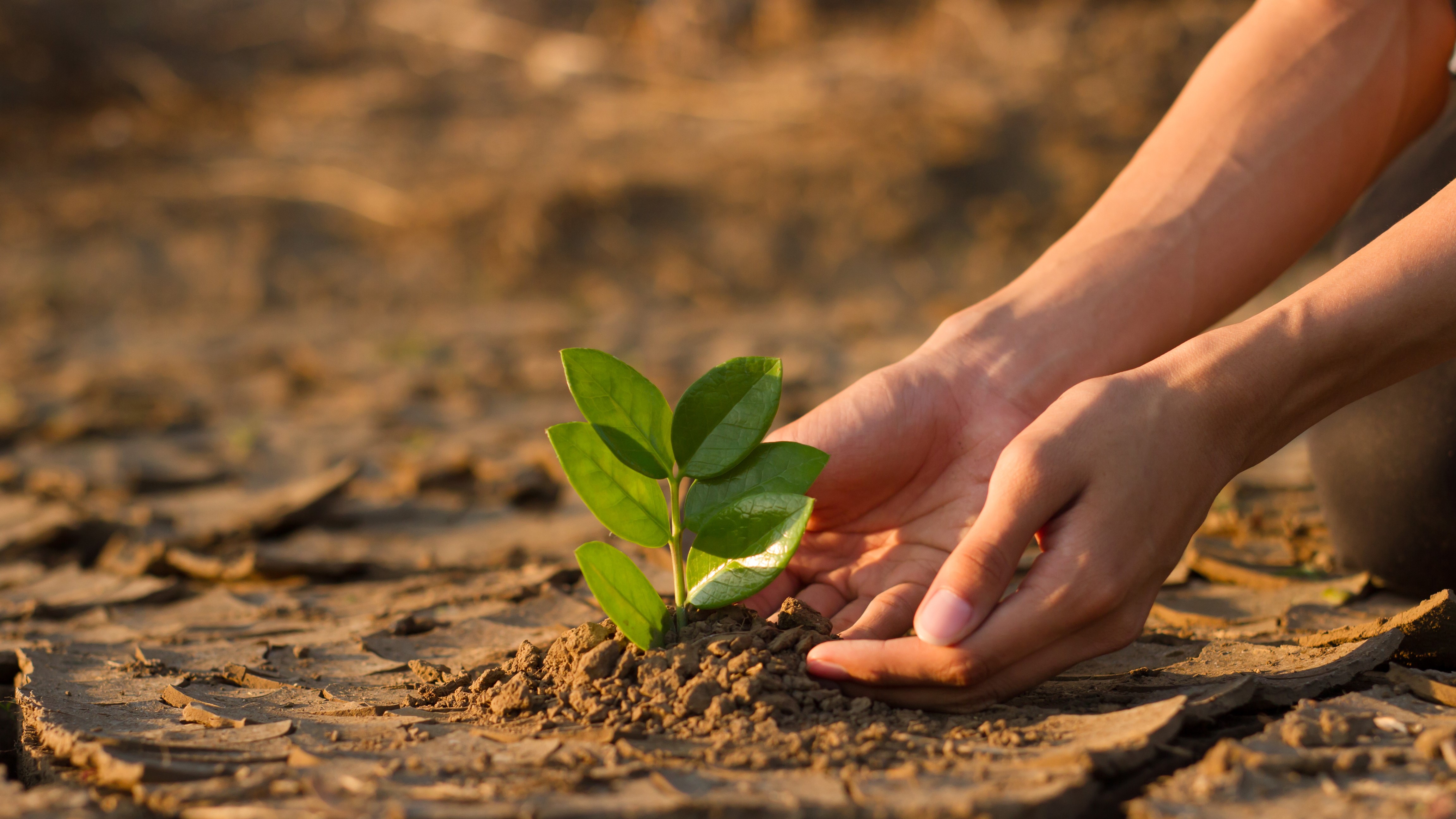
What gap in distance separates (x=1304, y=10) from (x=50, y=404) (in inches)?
174

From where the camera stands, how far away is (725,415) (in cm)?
141

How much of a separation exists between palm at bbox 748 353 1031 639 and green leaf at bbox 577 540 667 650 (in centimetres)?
35

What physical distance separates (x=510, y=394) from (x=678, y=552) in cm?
295

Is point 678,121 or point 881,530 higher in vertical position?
point 678,121

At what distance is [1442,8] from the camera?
2.01 m

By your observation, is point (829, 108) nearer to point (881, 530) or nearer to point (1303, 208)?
point (1303, 208)

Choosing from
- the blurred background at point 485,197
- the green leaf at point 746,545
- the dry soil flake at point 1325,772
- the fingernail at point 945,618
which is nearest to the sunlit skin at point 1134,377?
the fingernail at point 945,618

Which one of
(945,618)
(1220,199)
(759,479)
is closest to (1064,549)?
(945,618)

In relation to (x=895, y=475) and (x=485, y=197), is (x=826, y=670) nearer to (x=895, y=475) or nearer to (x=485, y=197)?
(x=895, y=475)

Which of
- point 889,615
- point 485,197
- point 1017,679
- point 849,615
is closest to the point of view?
point 1017,679

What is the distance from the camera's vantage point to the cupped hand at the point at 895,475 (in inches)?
66.2

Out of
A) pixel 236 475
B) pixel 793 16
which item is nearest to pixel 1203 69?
pixel 236 475

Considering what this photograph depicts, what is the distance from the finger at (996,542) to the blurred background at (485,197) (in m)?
2.24

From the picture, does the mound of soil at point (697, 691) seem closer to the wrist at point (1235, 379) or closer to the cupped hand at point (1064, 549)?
the cupped hand at point (1064, 549)
